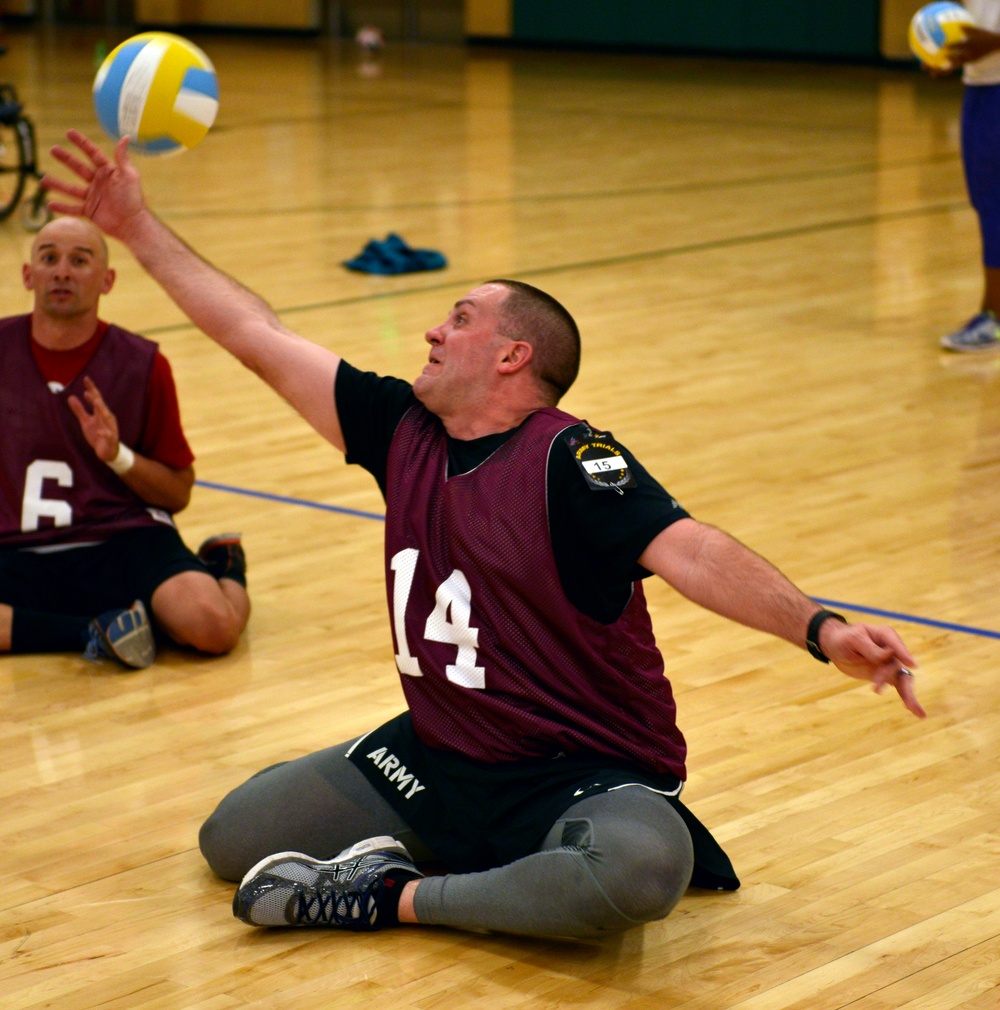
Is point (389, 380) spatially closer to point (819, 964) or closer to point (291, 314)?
point (819, 964)

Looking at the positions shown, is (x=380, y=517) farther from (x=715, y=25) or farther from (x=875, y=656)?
(x=715, y=25)

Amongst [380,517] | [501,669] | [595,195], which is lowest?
[595,195]

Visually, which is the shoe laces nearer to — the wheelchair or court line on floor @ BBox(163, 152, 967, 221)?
the wheelchair

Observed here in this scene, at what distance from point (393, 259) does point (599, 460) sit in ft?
21.6

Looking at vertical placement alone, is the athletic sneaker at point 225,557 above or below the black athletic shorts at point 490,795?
below

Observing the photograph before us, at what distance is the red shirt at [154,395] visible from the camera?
4199 millimetres

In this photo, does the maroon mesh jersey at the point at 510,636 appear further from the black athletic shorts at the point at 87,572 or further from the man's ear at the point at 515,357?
the black athletic shorts at the point at 87,572

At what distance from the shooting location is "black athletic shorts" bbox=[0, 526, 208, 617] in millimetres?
4164

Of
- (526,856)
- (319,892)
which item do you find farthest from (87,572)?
(526,856)

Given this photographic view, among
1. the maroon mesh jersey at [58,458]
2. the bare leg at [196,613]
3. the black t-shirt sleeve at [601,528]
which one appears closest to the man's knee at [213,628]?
the bare leg at [196,613]

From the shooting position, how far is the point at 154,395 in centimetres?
420

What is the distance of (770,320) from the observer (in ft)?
26.2

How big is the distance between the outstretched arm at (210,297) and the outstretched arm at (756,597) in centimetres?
69

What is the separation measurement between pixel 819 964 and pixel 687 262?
7065 mm
